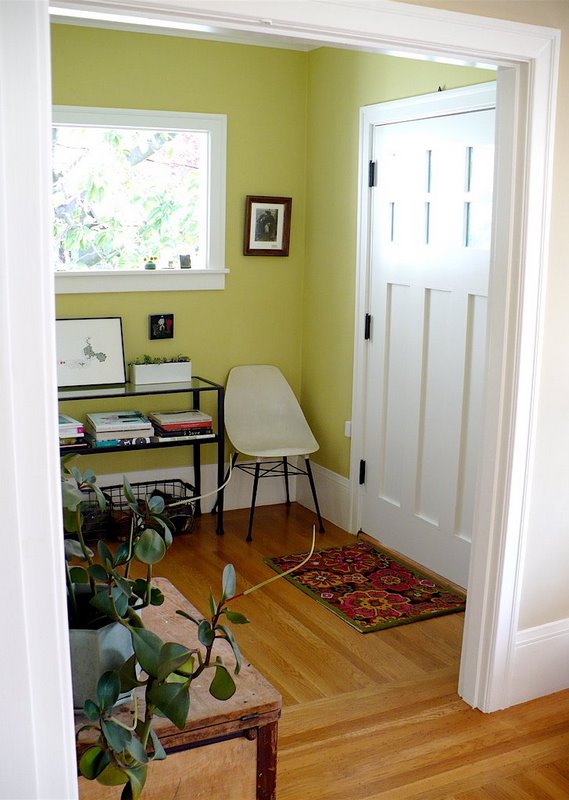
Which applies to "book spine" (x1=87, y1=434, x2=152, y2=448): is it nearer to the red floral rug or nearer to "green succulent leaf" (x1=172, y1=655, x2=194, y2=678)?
the red floral rug

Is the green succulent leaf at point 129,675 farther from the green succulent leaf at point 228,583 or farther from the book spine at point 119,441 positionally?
the book spine at point 119,441

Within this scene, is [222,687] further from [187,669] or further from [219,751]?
[219,751]

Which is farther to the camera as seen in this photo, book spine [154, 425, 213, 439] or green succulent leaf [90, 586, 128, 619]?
book spine [154, 425, 213, 439]

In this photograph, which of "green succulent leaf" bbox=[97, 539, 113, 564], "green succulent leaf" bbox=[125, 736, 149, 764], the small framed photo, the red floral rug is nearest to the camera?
"green succulent leaf" bbox=[125, 736, 149, 764]

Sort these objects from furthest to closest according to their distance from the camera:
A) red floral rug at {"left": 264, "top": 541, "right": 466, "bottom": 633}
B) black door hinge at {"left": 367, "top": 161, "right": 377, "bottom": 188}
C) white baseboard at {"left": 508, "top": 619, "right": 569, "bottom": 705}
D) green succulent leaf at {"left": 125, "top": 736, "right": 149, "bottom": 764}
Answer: black door hinge at {"left": 367, "top": 161, "right": 377, "bottom": 188} → red floral rug at {"left": 264, "top": 541, "right": 466, "bottom": 633} → white baseboard at {"left": 508, "top": 619, "right": 569, "bottom": 705} → green succulent leaf at {"left": 125, "top": 736, "right": 149, "bottom": 764}

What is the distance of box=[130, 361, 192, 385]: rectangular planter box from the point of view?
466 centimetres

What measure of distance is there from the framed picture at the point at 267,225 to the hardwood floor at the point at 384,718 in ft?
6.05

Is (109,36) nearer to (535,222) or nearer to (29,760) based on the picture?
(535,222)

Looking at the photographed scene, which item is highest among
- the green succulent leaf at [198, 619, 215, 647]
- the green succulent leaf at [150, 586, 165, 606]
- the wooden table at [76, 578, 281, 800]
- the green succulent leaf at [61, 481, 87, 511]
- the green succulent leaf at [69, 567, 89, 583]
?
the green succulent leaf at [61, 481, 87, 511]

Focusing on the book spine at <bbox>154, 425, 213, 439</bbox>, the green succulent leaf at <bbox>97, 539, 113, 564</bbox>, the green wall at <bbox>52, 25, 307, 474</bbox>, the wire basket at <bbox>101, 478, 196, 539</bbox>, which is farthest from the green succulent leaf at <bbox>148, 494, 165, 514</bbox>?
the green wall at <bbox>52, 25, 307, 474</bbox>

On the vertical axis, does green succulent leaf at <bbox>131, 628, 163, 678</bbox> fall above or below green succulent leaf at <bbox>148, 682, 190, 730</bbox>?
above

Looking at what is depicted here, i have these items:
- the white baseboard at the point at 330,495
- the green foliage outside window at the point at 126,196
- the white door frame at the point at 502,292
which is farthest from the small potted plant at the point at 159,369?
the white door frame at the point at 502,292

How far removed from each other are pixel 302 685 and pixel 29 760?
1.59 meters

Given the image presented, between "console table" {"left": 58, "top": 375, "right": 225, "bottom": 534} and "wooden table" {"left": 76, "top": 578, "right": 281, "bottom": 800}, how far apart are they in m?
2.50
